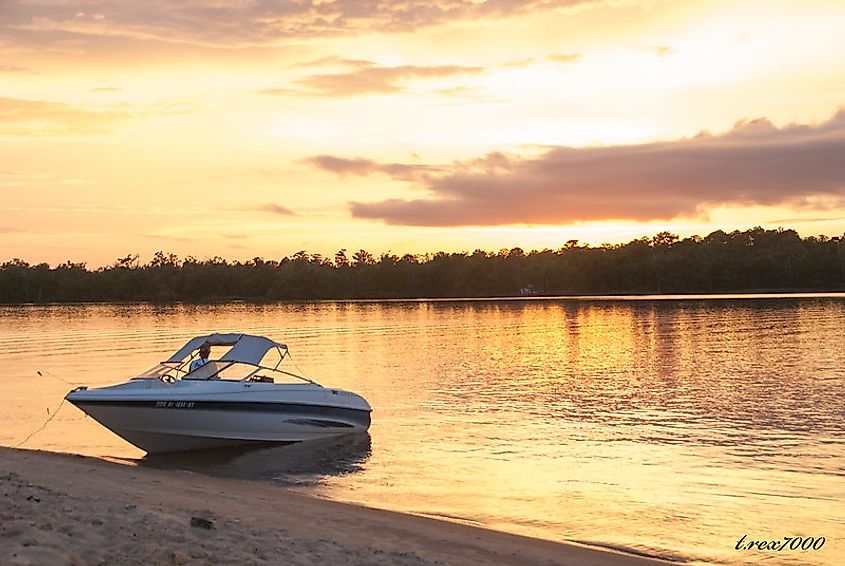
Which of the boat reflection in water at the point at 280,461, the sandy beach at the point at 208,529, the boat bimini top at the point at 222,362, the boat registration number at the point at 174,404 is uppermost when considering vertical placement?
the boat bimini top at the point at 222,362

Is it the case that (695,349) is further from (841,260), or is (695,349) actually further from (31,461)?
(841,260)

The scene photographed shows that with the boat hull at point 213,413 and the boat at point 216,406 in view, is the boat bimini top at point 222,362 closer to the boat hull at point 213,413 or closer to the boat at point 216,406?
the boat at point 216,406

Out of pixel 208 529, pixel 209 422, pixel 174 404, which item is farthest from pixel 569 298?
pixel 208 529

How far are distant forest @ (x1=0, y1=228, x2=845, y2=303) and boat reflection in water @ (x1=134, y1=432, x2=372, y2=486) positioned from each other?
146152 millimetres

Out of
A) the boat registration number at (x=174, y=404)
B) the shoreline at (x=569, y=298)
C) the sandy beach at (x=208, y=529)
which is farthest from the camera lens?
the shoreline at (x=569, y=298)

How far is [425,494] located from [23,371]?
30816mm

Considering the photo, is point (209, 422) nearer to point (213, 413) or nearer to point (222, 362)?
point (213, 413)

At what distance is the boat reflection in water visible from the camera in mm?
19156

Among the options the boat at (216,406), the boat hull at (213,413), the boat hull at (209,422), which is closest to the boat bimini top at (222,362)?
the boat at (216,406)

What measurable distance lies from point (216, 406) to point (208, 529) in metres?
10.1

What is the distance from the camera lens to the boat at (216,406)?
19.9 meters

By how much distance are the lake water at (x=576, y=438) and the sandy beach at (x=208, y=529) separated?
1.52m

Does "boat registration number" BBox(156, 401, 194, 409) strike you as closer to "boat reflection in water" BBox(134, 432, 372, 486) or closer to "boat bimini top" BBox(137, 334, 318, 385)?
"boat bimini top" BBox(137, 334, 318, 385)

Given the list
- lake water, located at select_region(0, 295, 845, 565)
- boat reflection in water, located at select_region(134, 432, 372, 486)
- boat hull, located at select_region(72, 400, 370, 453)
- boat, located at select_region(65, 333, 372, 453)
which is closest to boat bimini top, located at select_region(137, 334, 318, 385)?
boat, located at select_region(65, 333, 372, 453)
